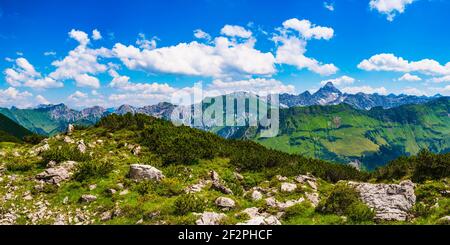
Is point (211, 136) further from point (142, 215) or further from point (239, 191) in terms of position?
point (142, 215)

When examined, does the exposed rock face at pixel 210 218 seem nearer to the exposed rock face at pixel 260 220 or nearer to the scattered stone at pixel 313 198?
the exposed rock face at pixel 260 220

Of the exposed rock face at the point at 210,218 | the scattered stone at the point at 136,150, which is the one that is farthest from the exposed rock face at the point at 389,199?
the scattered stone at the point at 136,150

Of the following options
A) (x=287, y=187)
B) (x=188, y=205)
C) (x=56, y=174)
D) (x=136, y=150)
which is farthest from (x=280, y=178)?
(x=56, y=174)

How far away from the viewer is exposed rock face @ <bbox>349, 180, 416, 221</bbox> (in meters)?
18.7

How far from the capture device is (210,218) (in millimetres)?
18469

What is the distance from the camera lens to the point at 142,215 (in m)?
19.8

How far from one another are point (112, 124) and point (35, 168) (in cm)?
1444

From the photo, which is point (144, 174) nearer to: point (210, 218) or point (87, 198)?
point (87, 198)

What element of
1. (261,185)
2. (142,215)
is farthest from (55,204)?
(261,185)

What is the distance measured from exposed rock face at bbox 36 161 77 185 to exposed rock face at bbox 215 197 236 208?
38.7ft

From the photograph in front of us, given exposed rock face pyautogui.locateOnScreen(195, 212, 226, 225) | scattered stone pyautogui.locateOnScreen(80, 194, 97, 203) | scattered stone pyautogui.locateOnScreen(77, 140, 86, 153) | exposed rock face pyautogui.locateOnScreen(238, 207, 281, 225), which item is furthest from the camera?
scattered stone pyautogui.locateOnScreen(77, 140, 86, 153)

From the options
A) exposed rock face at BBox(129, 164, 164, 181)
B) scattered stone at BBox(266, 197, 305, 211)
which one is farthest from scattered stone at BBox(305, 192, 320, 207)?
exposed rock face at BBox(129, 164, 164, 181)

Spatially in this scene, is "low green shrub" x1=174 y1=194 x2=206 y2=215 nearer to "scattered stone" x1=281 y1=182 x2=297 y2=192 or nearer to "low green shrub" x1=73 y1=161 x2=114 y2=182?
"scattered stone" x1=281 y1=182 x2=297 y2=192

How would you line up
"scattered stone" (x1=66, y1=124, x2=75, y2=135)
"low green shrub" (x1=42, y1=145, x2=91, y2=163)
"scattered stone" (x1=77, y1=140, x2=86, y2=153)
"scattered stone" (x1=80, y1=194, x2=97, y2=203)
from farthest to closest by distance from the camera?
"scattered stone" (x1=66, y1=124, x2=75, y2=135) < "scattered stone" (x1=77, y1=140, x2=86, y2=153) < "low green shrub" (x1=42, y1=145, x2=91, y2=163) < "scattered stone" (x1=80, y1=194, x2=97, y2=203)
